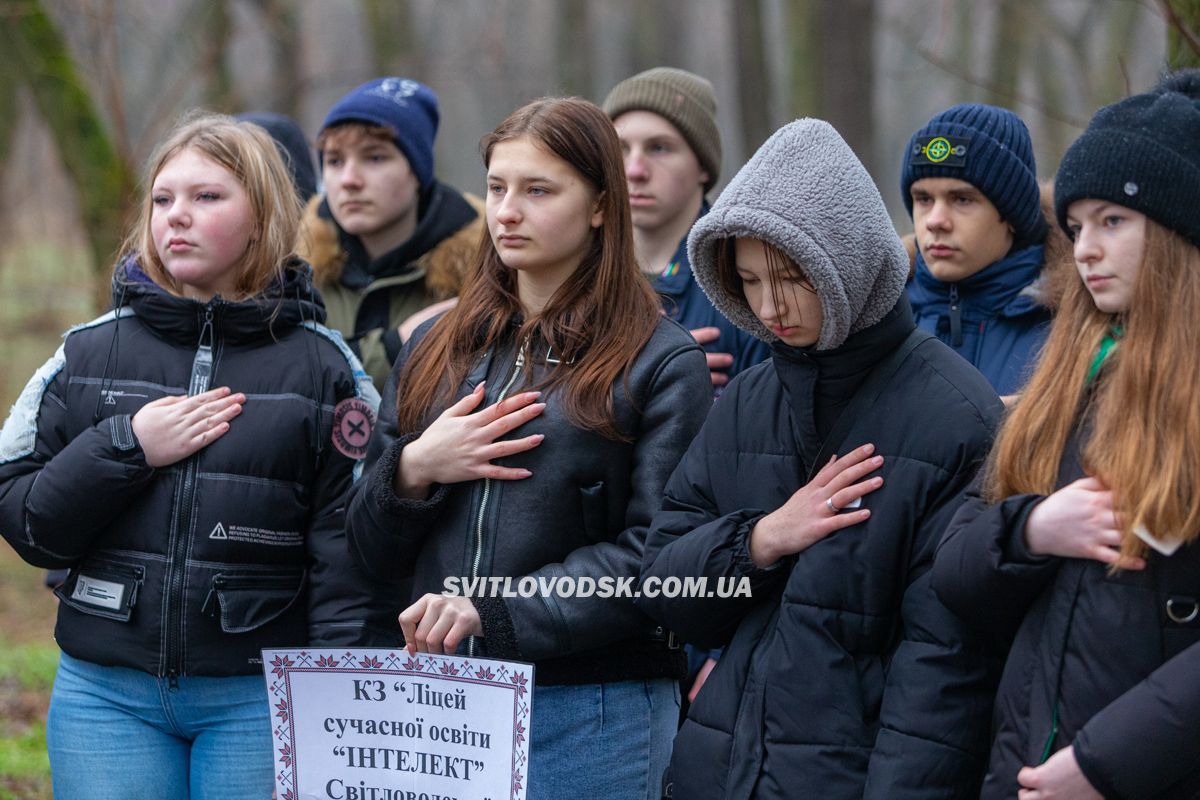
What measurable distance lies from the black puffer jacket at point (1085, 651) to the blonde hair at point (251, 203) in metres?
1.92

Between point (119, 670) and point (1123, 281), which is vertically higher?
point (1123, 281)

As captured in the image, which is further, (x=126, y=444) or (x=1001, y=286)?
(x=1001, y=286)

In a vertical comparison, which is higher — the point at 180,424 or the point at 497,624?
the point at 180,424

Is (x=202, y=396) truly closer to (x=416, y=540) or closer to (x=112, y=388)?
(x=112, y=388)

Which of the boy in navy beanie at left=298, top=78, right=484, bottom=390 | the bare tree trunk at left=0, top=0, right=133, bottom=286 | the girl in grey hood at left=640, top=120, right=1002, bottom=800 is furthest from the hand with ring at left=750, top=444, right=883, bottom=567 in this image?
the bare tree trunk at left=0, top=0, right=133, bottom=286

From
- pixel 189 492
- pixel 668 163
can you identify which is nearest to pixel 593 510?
pixel 189 492

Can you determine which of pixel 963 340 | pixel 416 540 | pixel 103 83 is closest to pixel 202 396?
pixel 416 540

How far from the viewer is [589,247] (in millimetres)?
3303

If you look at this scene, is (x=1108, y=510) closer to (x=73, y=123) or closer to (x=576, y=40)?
(x=73, y=123)

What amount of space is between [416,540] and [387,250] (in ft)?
5.11

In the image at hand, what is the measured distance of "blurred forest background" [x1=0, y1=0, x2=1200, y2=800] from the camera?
816 centimetres

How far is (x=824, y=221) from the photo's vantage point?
2.63 meters

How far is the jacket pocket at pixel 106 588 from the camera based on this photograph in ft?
10.5

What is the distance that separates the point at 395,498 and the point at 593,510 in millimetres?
445
